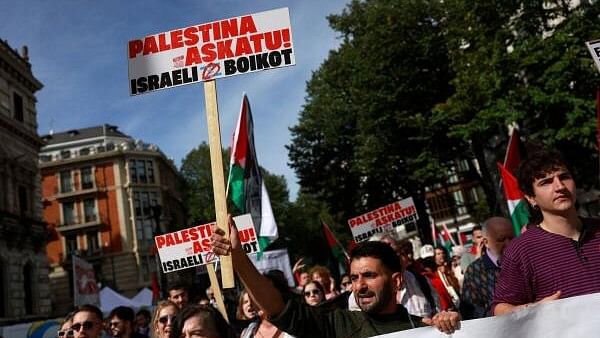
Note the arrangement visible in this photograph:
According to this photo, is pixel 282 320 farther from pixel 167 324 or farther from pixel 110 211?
pixel 110 211

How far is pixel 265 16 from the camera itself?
4312 mm

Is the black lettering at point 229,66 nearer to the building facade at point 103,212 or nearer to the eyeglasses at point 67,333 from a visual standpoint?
the eyeglasses at point 67,333

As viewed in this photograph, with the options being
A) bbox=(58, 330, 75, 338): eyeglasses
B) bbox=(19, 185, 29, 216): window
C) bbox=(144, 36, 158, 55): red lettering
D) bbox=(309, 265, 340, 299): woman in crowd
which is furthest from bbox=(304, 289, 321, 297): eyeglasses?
bbox=(19, 185, 29, 216): window

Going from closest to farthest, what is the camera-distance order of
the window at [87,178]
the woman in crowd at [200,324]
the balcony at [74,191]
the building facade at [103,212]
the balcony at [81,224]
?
the woman in crowd at [200,324]
the building facade at [103,212]
the balcony at [81,224]
the balcony at [74,191]
the window at [87,178]

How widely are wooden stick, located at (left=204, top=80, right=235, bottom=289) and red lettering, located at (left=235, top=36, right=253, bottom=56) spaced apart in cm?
32

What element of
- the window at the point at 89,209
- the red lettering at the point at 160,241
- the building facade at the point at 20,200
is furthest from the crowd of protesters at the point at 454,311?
the window at the point at 89,209

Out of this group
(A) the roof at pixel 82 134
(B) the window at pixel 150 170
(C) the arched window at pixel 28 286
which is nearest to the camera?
(C) the arched window at pixel 28 286

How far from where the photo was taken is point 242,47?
4.28m

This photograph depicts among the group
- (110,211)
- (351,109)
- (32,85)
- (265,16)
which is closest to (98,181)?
(110,211)

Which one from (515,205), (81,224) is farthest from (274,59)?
(81,224)

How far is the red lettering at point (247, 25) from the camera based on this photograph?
4.32 metres

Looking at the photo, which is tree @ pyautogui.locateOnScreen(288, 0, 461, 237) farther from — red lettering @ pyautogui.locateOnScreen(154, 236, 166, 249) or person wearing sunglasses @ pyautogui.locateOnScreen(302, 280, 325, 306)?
person wearing sunglasses @ pyautogui.locateOnScreen(302, 280, 325, 306)

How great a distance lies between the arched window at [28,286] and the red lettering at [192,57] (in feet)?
101

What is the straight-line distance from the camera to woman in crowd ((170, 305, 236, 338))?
3273 millimetres
